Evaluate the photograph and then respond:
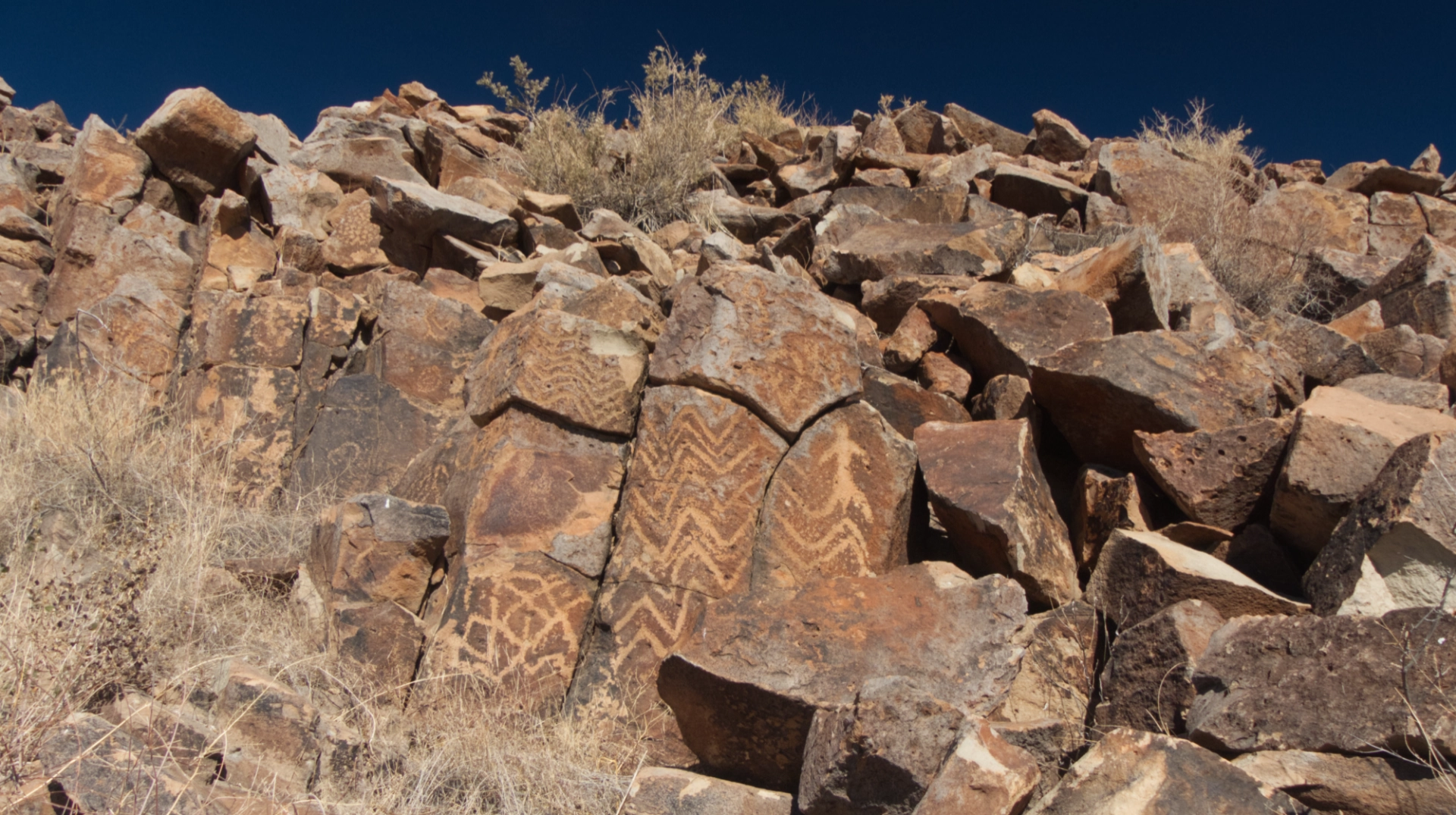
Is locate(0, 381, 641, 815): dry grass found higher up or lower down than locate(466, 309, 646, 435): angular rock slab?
lower down

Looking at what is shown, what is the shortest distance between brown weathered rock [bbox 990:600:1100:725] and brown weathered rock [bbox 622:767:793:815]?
2.93 feet

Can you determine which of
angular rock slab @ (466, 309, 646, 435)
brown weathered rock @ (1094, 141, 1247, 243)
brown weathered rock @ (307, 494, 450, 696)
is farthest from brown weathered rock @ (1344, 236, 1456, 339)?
brown weathered rock @ (307, 494, 450, 696)

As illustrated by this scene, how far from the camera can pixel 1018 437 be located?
3699 mm

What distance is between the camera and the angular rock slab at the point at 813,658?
269 centimetres

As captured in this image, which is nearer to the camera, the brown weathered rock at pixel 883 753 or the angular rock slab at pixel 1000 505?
the brown weathered rock at pixel 883 753

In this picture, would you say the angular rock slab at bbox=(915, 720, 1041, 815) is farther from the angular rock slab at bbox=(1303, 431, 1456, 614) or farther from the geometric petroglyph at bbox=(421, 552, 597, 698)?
the geometric petroglyph at bbox=(421, 552, 597, 698)

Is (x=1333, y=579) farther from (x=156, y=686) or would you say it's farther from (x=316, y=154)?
(x=316, y=154)

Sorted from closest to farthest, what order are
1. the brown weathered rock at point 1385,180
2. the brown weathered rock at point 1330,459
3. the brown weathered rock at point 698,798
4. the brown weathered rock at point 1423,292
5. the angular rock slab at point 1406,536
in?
the brown weathered rock at point 698,798 < the angular rock slab at point 1406,536 < the brown weathered rock at point 1330,459 < the brown weathered rock at point 1423,292 < the brown weathered rock at point 1385,180

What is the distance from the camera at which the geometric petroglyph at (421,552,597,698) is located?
126 inches

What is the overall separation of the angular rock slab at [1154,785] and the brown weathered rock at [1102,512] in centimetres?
145

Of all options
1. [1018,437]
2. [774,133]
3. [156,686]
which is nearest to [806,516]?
[1018,437]

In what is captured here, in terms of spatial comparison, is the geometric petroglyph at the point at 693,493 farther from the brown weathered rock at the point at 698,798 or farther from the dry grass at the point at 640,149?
the dry grass at the point at 640,149

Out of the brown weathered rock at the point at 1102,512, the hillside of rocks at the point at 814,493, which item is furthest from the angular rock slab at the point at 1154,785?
the brown weathered rock at the point at 1102,512

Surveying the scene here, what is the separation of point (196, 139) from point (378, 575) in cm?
533
